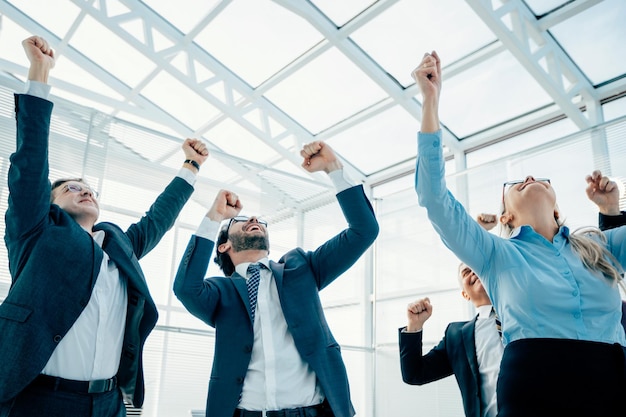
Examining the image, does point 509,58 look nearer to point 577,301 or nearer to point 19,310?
point 577,301

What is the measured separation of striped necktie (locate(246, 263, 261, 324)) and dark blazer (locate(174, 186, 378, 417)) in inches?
0.8

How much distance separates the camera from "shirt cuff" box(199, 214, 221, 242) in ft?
6.56

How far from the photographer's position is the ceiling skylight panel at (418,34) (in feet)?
15.7

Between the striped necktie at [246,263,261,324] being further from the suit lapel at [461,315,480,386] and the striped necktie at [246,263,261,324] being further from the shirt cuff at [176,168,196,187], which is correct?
the suit lapel at [461,315,480,386]

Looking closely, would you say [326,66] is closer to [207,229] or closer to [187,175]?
[187,175]

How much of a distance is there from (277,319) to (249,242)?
405mm

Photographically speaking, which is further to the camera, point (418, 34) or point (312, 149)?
point (418, 34)

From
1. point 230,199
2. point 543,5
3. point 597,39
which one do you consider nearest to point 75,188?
point 230,199

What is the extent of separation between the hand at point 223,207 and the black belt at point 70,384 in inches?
26.5

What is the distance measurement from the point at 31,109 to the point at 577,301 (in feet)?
5.09

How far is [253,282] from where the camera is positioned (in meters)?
2.10

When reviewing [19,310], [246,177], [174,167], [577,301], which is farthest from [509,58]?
[19,310]

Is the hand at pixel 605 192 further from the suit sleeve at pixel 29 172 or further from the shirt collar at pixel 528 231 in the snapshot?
the suit sleeve at pixel 29 172

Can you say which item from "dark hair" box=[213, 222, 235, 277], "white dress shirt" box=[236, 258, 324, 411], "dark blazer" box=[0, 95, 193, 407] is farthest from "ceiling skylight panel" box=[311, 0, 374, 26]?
"dark blazer" box=[0, 95, 193, 407]
